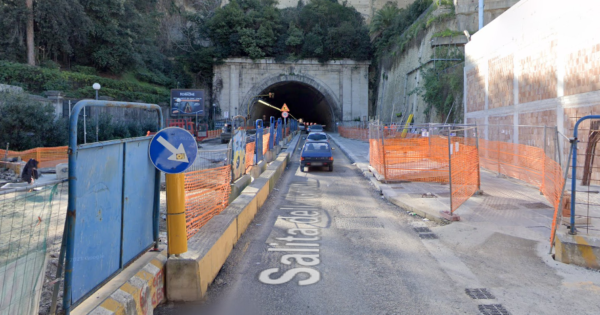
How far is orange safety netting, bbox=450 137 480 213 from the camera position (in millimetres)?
10137

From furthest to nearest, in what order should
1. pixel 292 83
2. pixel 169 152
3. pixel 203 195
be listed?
pixel 292 83 < pixel 203 195 < pixel 169 152

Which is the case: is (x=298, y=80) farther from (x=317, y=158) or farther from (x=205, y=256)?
(x=205, y=256)

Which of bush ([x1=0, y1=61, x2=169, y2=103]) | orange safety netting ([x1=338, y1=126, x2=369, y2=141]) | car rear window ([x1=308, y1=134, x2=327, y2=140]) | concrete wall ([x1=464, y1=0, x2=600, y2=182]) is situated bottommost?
car rear window ([x1=308, y1=134, x2=327, y2=140])

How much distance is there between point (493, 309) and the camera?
4.79m

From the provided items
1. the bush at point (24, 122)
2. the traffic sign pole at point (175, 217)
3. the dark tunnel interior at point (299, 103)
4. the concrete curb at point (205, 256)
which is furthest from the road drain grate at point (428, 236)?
the dark tunnel interior at point (299, 103)

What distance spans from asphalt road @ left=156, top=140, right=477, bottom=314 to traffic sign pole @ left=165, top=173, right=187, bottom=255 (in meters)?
0.69

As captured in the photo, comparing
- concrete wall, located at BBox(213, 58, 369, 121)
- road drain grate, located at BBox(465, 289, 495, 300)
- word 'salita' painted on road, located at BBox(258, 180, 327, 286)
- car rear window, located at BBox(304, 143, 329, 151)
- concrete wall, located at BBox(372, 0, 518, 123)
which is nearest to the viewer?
road drain grate, located at BBox(465, 289, 495, 300)

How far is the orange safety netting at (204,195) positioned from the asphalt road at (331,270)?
78 cm

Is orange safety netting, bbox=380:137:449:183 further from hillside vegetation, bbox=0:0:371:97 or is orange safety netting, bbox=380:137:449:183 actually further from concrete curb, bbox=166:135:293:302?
hillside vegetation, bbox=0:0:371:97

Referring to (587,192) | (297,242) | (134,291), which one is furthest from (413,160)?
(134,291)

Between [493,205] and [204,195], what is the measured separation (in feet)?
23.2

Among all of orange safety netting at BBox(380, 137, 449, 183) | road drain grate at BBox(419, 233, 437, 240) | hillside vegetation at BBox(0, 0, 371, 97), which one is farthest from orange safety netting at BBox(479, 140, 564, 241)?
hillside vegetation at BBox(0, 0, 371, 97)

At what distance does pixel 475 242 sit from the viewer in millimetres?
7434

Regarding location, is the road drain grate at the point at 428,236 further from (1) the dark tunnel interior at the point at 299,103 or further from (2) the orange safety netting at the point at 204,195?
(1) the dark tunnel interior at the point at 299,103
